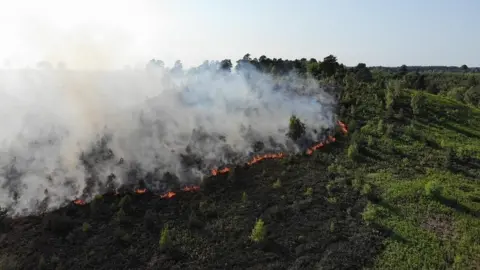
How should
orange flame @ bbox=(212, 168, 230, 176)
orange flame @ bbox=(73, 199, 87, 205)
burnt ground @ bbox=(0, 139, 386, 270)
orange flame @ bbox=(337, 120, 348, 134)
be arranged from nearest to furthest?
burnt ground @ bbox=(0, 139, 386, 270) → orange flame @ bbox=(73, 199, 87, 205) → orange flame @ bbox=(212, 168, 230, 176) → orange flame @ bbox=(337, 120, 348, 134)

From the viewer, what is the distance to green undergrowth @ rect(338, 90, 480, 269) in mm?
21750

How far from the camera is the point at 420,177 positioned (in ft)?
96.3

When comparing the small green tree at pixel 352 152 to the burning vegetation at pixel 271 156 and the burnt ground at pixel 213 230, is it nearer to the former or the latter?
the burning vegetation at pixel 271 156

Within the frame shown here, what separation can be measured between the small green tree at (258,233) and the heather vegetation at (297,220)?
54 mm

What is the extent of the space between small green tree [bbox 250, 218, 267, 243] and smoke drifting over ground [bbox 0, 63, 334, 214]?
853cm

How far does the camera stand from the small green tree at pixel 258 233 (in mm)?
23141

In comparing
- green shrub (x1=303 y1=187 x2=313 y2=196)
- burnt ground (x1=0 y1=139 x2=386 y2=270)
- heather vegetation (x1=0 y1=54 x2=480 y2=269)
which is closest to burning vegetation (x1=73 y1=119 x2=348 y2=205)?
heather vegetation (x1=0 y1=54 x2=480 y2=269)

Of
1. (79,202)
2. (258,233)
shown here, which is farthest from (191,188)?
(258,233)

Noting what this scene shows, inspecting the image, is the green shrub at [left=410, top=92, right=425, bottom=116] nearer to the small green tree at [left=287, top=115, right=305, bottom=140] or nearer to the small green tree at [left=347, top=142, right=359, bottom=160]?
the small green tree at [left=347, top=142, right=359, bottom=160]

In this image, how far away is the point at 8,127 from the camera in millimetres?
35844

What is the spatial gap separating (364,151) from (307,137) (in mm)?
4748

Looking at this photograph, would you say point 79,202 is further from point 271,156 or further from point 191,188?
point 271,156

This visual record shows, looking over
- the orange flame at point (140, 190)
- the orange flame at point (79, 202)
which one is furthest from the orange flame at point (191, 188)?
the orange flame at point (79, 202)

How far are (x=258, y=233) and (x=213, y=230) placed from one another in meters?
2.96
